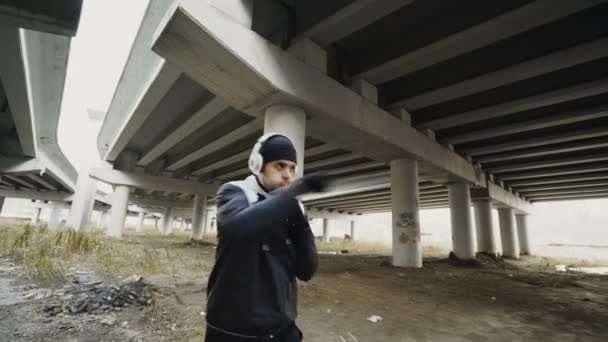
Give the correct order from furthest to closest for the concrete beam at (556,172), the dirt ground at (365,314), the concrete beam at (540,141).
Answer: the concrete beam at (556,172)
the concrete beam at (540,141)
the dirt ground at (365,314)

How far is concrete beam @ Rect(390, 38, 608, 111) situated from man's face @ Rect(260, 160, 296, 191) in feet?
22.5

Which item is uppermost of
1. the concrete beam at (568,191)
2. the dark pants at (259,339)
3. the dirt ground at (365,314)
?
the concrete beam at (568,191)

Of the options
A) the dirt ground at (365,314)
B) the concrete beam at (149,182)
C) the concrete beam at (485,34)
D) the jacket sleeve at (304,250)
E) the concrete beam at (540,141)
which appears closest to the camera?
the jacket sleeve at (304,250)

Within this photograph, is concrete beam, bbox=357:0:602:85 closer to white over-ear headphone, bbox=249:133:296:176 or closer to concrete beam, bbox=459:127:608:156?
white over-ear headphone, bbox=249:133:296:176

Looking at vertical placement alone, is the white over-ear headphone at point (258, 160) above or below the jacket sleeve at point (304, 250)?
above

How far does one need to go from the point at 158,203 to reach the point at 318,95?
1398 inches

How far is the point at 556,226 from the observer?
42.5m

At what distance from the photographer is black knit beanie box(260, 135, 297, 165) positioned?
1.61 m

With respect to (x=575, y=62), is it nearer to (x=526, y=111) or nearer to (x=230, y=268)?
(x=526, y=111)

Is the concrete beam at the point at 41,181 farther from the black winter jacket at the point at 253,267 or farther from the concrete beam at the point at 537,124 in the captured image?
the black winter jacket at the point at 253,267

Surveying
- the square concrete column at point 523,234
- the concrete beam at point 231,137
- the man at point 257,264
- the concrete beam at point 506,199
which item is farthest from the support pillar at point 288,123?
the square concrete column at point 523,234

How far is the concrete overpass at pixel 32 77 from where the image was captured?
452 cm

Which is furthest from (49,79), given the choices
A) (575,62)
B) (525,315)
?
(575,62)

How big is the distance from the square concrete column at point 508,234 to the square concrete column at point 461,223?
11338mm
